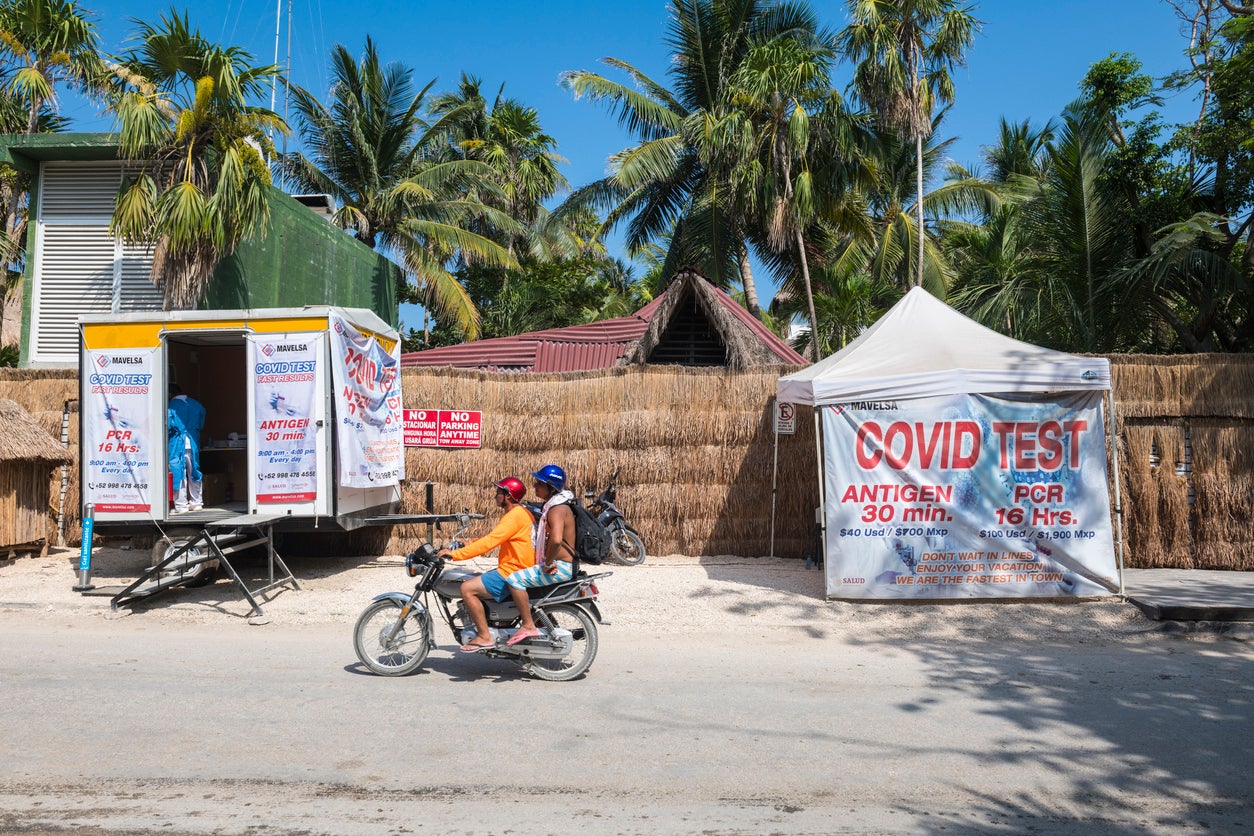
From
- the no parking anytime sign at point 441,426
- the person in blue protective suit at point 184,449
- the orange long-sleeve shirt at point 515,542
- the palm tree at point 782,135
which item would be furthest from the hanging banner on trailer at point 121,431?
the palm tree at point 782,135

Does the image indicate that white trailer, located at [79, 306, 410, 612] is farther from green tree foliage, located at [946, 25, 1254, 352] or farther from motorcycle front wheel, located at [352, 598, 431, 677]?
green tree foliage, located at [946, 25, 1254, 352]

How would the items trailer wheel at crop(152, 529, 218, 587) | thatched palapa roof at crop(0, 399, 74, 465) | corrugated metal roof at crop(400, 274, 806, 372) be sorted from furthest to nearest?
corrugated metal roof at crop(400, 274, 806, 372) < thatched palapa roof at crop(0, 399, 74, 465) < trailer wheel at crop(152, 529, 218, 587)

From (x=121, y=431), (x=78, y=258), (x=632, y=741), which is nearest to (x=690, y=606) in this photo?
(x=632, y=741)

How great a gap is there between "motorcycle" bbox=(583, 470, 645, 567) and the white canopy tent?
2638 millimetres

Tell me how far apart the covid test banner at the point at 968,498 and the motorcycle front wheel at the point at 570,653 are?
3459mm

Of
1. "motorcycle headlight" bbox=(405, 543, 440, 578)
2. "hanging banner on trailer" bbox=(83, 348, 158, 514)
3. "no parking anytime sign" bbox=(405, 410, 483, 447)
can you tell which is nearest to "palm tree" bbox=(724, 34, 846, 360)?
"no parking anytime sign" bbox=(405, 410, 483, 447)

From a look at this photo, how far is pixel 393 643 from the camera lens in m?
6.46

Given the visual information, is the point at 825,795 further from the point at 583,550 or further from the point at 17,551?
the point at 17,551

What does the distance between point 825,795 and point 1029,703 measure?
7.49 feet

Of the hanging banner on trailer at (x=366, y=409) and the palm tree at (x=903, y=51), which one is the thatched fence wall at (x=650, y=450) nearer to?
the hanging banner on trailer at (x=366, y=409)

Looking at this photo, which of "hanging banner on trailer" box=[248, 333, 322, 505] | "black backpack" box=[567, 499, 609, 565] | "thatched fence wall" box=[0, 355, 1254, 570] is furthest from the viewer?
"thatched fence wall" box=[0, 355, 1254, 570]

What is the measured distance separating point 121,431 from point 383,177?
44.6 feet

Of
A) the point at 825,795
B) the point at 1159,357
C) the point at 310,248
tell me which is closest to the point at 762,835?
the point at 825,795

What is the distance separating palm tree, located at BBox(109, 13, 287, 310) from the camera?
12617 mm
